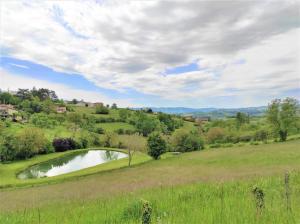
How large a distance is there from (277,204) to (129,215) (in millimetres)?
2518

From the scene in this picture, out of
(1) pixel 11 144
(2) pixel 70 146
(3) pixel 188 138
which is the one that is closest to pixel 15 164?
(1) pixel 11 144

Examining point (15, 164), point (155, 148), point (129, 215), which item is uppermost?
point (129, 215)

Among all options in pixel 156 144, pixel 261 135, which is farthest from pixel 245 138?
pixel 156 144

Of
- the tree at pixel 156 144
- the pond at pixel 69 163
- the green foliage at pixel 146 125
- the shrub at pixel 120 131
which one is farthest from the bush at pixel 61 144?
the tree at pixel 156 144

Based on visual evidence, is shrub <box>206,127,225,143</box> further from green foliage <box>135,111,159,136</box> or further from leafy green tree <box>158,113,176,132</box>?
leafy green tree <box>158,113,176,132</box>

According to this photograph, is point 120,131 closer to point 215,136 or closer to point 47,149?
point 47,149

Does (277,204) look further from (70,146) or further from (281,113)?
(70,146)

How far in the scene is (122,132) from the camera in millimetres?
130125

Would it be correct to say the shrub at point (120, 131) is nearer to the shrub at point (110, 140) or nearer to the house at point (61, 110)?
the shrub at point (110, 140)

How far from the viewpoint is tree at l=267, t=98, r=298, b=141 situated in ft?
240

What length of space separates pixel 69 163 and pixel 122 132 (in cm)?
4969

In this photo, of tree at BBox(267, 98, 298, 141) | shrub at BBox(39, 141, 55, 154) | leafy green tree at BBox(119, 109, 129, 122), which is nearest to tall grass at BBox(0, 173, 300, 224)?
tree at BBox(267, 98, 298, 141)

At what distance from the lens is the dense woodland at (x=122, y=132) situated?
74562 mm

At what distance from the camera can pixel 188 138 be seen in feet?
294
